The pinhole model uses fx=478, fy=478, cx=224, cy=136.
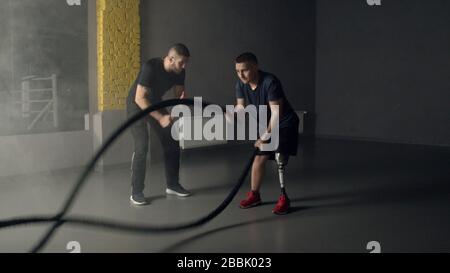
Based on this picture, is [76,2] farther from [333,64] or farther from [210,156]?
[333,64]

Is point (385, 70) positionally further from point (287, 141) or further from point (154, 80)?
point (154, 80)

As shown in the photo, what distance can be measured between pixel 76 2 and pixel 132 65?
83 cm

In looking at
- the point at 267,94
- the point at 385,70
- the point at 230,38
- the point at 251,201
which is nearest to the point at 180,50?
the point at 267,94

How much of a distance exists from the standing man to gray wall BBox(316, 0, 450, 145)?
169 inches

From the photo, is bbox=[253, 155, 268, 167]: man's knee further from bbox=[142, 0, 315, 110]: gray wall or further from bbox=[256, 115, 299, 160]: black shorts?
bbox=[142, 0, 315, 110]: gray wall

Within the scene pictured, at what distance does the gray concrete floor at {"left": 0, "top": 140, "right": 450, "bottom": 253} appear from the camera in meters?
2.51

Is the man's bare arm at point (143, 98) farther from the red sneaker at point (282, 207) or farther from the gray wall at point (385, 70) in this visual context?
the gray wall at point (385, 70)

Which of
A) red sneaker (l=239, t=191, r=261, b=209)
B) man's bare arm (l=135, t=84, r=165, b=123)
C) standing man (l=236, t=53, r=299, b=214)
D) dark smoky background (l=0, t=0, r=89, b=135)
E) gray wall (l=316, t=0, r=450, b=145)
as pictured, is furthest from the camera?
gray wall (l=316, t=0, r=450, b=145)

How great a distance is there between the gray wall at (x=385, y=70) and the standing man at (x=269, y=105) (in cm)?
430

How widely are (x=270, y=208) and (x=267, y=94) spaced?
2.57ft

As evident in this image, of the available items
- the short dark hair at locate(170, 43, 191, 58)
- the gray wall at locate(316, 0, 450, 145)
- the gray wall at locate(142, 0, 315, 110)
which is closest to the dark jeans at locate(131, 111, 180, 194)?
the short dark hair at locate(170, 43, 191, 58)

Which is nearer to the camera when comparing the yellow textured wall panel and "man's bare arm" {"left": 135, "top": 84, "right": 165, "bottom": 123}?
"man's bare arm" {"left": 135, "top": 84, "right": 165, "bottom": 123}

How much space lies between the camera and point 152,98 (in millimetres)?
3301

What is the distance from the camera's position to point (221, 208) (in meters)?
2.98
